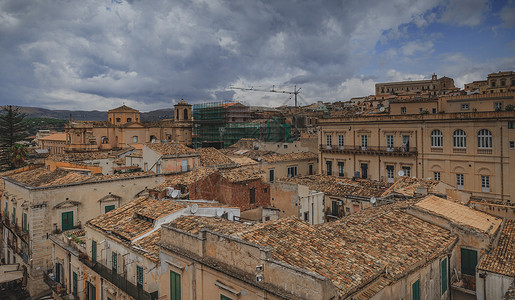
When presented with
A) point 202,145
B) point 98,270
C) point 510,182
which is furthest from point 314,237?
point 202,145

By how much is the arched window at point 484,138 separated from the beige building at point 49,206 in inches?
998

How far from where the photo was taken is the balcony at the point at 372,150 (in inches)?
1309

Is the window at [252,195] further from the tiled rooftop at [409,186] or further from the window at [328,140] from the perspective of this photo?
the window at [328,140]

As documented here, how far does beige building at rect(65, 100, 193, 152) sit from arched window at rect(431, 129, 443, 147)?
3327 cm

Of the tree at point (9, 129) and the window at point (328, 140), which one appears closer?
the window at point (328, 140)

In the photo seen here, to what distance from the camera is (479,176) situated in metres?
29.5

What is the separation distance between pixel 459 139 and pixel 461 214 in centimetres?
1741

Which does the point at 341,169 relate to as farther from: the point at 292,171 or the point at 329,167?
the point at 292,171

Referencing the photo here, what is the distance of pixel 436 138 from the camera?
31719 mm

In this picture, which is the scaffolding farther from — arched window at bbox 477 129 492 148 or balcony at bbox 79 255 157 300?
balcony at bbox 79 255 157 300

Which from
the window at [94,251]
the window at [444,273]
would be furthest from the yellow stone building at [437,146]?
the window at [94,251]

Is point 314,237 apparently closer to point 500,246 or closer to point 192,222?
point 192,222

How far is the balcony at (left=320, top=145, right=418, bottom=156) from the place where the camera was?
33250mm

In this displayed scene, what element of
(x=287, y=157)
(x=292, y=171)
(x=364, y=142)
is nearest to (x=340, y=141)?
(x=364, y=142)
